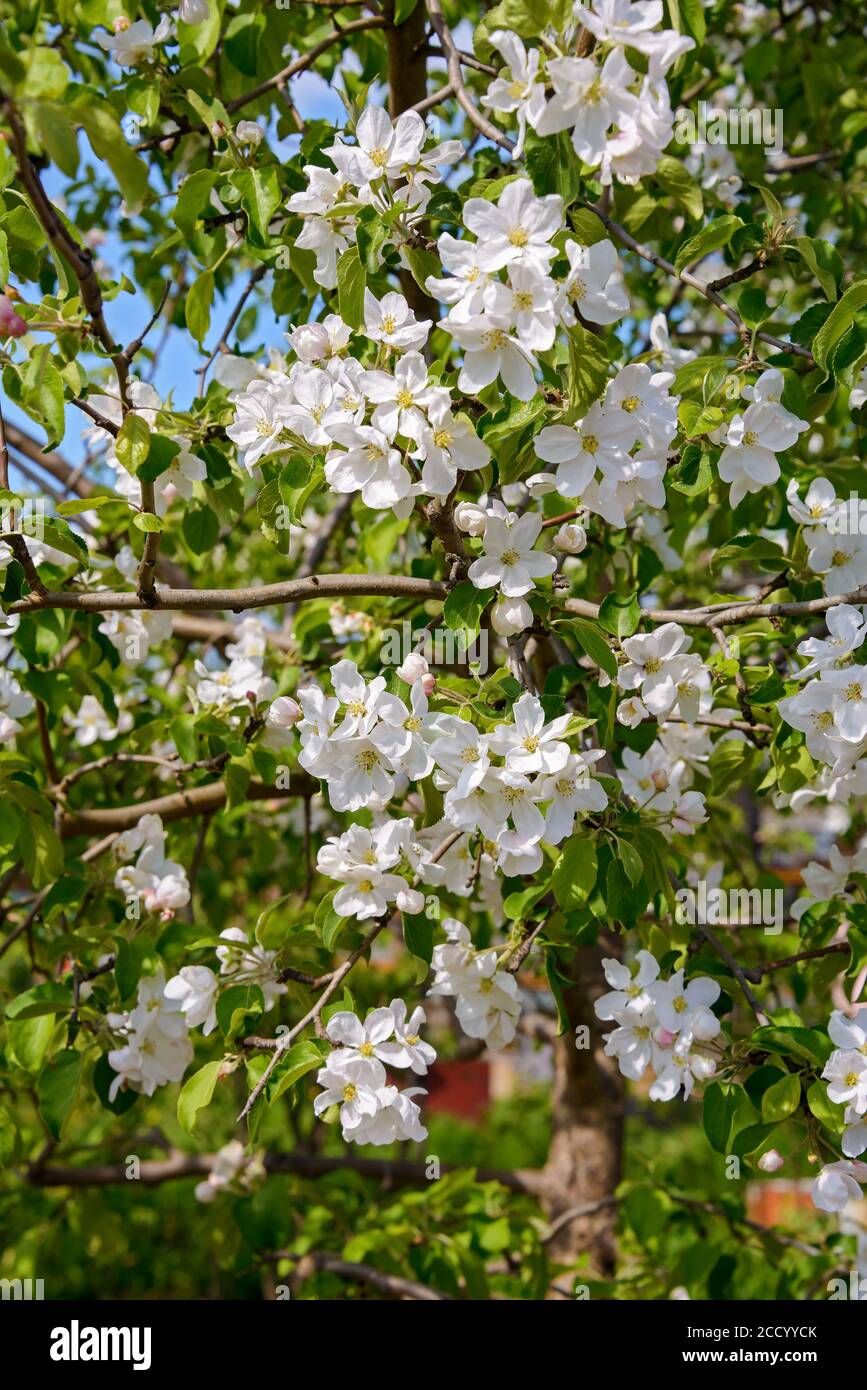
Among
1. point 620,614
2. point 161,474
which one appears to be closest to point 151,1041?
point 161,474

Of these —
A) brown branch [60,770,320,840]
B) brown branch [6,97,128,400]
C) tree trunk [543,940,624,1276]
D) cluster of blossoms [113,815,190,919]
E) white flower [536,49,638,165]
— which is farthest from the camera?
tree trunk [543,940,624,1276]

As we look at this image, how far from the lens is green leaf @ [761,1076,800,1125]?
1.40 m

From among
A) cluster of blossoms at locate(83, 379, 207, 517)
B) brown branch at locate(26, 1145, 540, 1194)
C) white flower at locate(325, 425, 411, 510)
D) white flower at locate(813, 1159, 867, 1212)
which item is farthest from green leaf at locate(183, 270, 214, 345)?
brown branch at locate(26, 1145, 540, 1194)

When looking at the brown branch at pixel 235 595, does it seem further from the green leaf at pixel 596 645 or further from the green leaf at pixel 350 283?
the green leaf at pixel 350 283

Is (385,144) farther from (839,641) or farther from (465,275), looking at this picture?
(839,641)

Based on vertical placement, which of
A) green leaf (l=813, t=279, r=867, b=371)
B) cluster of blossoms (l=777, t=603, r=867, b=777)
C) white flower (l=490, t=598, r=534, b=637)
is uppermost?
green leaf (l=813, t=279, r=867, b=371)

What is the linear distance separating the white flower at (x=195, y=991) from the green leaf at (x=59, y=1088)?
0.22 metres

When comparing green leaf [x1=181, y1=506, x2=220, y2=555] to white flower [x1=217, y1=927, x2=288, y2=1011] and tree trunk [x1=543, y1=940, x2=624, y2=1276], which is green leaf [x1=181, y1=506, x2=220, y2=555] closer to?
white flower [x1=217, y1=927, x2=288, y2=1011]

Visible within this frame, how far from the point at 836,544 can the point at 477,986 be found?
2.37 ft

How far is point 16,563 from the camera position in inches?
56.5

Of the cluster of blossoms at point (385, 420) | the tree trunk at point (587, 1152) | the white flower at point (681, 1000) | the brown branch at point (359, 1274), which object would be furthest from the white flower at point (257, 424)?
the tree trunk at point (587, 1152)

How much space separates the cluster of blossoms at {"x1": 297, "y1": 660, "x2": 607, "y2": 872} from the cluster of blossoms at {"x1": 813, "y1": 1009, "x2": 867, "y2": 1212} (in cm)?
38

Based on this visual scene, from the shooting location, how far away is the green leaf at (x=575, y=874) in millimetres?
1385

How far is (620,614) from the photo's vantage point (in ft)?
4.85
